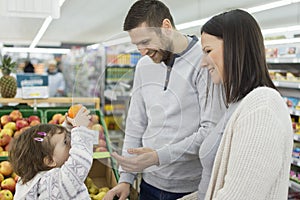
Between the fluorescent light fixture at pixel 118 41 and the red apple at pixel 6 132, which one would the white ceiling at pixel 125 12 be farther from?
the fluorescent light fixture at pixel 118 41

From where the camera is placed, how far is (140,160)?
1183 mm

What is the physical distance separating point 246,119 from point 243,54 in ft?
0.63

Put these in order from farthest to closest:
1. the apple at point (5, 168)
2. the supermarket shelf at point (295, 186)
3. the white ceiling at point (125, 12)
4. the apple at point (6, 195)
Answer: the white ceiling at point (125, 12)
the supermarket shelf at point (295, 186)
the apple at point (5, 168)
the apple at point (6, 195)

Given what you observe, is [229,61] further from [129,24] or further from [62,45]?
[62,45]

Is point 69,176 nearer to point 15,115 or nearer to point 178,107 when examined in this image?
point 178,107

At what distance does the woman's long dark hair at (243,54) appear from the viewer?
987 mm

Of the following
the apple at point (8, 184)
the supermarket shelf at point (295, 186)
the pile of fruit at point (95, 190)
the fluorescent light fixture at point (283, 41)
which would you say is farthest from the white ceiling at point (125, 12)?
the apple at point (8, 184)

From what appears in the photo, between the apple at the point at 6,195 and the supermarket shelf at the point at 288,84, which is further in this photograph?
the supermarket shelf at the point at 288,84

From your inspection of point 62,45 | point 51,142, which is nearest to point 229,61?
point 51,142

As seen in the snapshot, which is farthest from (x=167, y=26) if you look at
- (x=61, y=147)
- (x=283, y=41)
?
(x=283, y=41)

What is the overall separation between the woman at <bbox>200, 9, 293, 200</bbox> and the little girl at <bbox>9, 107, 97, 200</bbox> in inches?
17.5

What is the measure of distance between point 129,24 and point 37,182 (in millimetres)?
620

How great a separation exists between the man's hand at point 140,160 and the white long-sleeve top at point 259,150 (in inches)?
12.3

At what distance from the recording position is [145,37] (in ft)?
3.67
